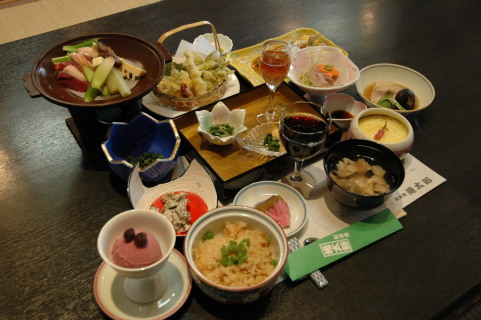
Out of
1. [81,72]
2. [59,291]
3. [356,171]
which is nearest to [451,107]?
[356,171]

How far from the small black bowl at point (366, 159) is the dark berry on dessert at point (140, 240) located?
68 centimetres

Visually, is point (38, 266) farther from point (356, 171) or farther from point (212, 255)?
point (356, 171)

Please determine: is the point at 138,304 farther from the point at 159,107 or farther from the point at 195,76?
the point at 195,76

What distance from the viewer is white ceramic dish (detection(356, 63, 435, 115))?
5.94ft

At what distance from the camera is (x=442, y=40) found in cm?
227

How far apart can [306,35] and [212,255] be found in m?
1.57

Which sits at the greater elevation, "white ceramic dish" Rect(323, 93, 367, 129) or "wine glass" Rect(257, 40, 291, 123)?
"wine glass" Rect(257, 40, 291, 123)

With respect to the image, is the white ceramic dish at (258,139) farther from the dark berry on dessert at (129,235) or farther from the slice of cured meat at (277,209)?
the dark berry on dessert at (129,235)

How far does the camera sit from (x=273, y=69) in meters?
1.58

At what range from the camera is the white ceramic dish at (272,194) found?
133 cm

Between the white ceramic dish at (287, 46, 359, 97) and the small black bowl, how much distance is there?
1.50ft

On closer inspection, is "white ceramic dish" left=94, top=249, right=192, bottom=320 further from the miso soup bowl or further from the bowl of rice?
the miso soup bowl

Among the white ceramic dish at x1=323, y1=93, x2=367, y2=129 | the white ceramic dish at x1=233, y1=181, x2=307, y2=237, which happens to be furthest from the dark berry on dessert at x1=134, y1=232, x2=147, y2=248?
the white ceramic dish at x1=323, y1=93, x2=367, y2=129

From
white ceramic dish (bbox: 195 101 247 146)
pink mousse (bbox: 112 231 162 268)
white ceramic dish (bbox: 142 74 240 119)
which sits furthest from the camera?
white ceramic dish (bbox: 142 74 240 119)
